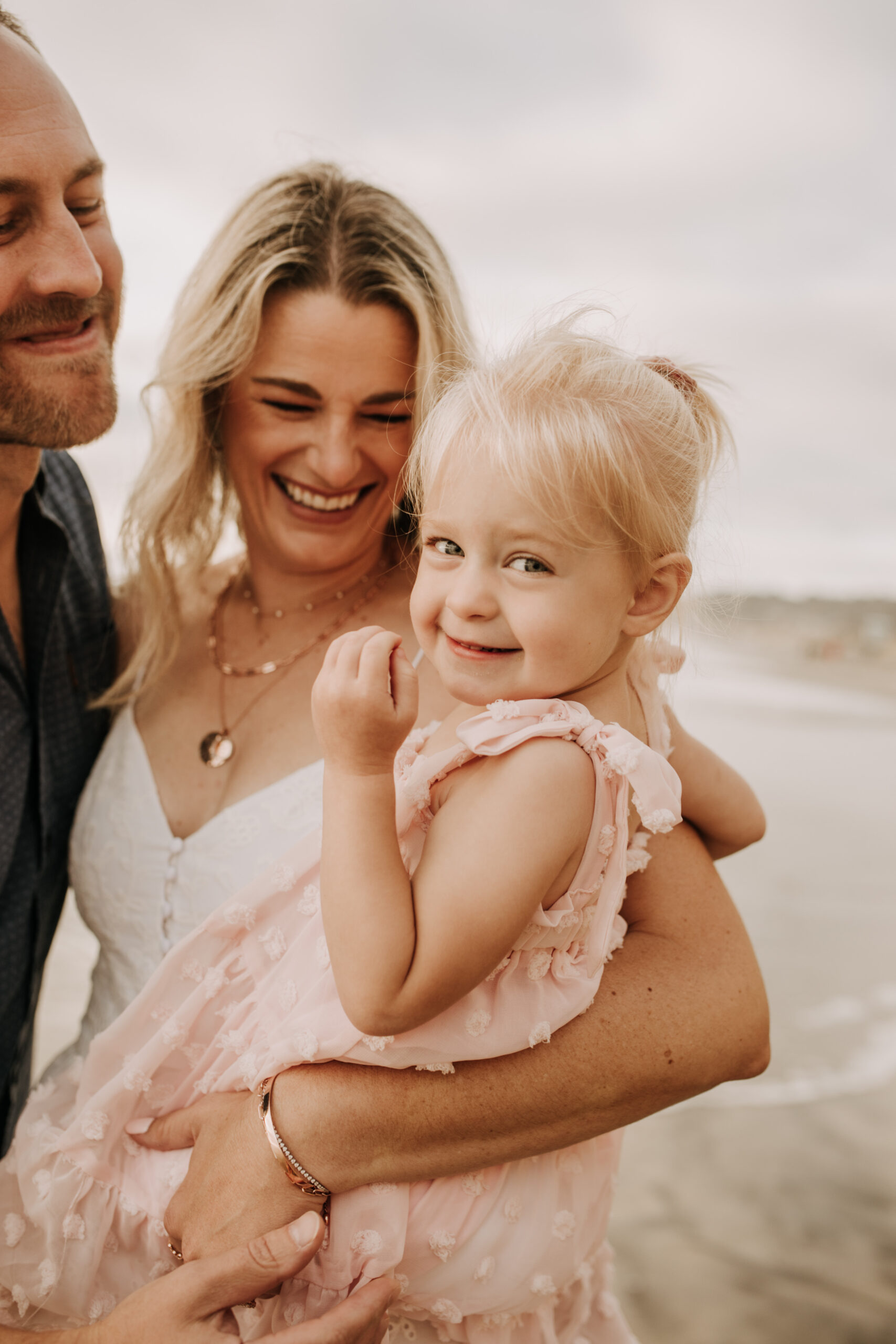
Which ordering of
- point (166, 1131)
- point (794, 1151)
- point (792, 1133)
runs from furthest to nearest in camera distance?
1. point (792, 1133)
2. point (794, 1151)
3. point (166, 1131)

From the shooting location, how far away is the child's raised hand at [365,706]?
113 centimetres

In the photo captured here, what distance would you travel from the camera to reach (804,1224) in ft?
11.3

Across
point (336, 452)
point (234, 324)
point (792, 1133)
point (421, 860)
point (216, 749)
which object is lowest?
point (792, 1133)

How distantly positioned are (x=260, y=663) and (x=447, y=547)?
1010 mm

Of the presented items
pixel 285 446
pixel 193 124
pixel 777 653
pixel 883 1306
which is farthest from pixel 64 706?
pixel 777 653

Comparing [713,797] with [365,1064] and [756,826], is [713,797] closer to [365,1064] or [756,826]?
[756,826]

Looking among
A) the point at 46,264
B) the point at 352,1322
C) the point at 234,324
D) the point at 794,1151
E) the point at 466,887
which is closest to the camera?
the point at 466,887

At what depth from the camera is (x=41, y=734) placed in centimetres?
196

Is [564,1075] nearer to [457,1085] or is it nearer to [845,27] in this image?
[457,1085]

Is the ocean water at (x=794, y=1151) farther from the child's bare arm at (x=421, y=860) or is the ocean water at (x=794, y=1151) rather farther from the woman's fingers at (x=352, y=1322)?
the woman's fingers at (x=352, y=1322)

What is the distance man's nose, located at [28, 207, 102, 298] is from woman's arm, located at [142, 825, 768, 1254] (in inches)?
55.7

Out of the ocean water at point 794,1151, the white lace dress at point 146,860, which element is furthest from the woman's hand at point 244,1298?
the ocean water at point 794,1151

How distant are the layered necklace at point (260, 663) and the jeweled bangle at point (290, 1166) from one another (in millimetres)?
800

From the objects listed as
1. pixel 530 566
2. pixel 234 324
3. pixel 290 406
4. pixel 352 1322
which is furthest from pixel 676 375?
pixel 352 1322
